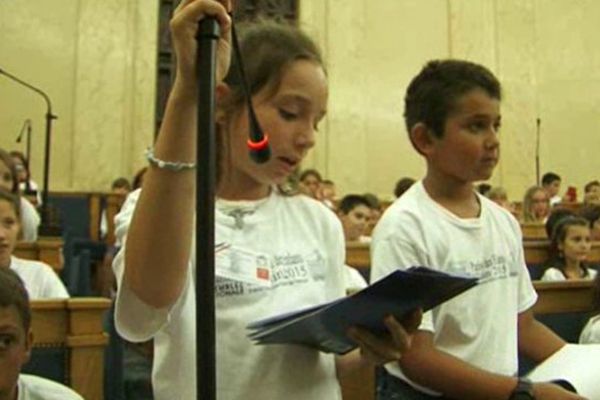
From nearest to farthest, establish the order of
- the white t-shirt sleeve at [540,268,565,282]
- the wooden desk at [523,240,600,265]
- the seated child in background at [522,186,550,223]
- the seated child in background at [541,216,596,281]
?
the white t-shirt sleeve at [540,268,565,282] → the seated child in background at [541,216,596,281] → the wooden desk at [523,240,600,265] → the seated child in background at [522,186,550,223]

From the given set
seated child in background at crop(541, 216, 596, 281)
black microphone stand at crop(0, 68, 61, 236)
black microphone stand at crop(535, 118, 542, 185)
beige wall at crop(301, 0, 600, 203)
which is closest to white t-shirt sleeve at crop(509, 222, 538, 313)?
seated child in background at crop(541, 216, 596, 281)

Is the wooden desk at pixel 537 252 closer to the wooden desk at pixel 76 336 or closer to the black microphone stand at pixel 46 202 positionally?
the wooden desk at pixel 76 336

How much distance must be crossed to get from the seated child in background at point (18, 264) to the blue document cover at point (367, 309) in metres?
1.95

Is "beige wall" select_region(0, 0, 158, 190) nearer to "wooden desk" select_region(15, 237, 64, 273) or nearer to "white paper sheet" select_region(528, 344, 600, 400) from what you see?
"wooden desk" select_region(15, 237, 64, 273)

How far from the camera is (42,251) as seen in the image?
4492 mm

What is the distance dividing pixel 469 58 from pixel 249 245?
9.97 meters

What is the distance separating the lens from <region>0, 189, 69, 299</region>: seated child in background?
2.90 m

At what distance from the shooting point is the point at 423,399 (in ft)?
5.21

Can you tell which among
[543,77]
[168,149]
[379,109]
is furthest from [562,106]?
[168,149]

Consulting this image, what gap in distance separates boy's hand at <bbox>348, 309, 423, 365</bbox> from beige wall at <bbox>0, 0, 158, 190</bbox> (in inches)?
325

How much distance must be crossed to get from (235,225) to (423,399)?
62 cm

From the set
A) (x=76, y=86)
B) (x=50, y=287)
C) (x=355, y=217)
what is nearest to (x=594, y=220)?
(x=355, y=217)

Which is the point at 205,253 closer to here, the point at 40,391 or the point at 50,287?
the point at 40,391

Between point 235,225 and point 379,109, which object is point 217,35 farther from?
point 379,109
